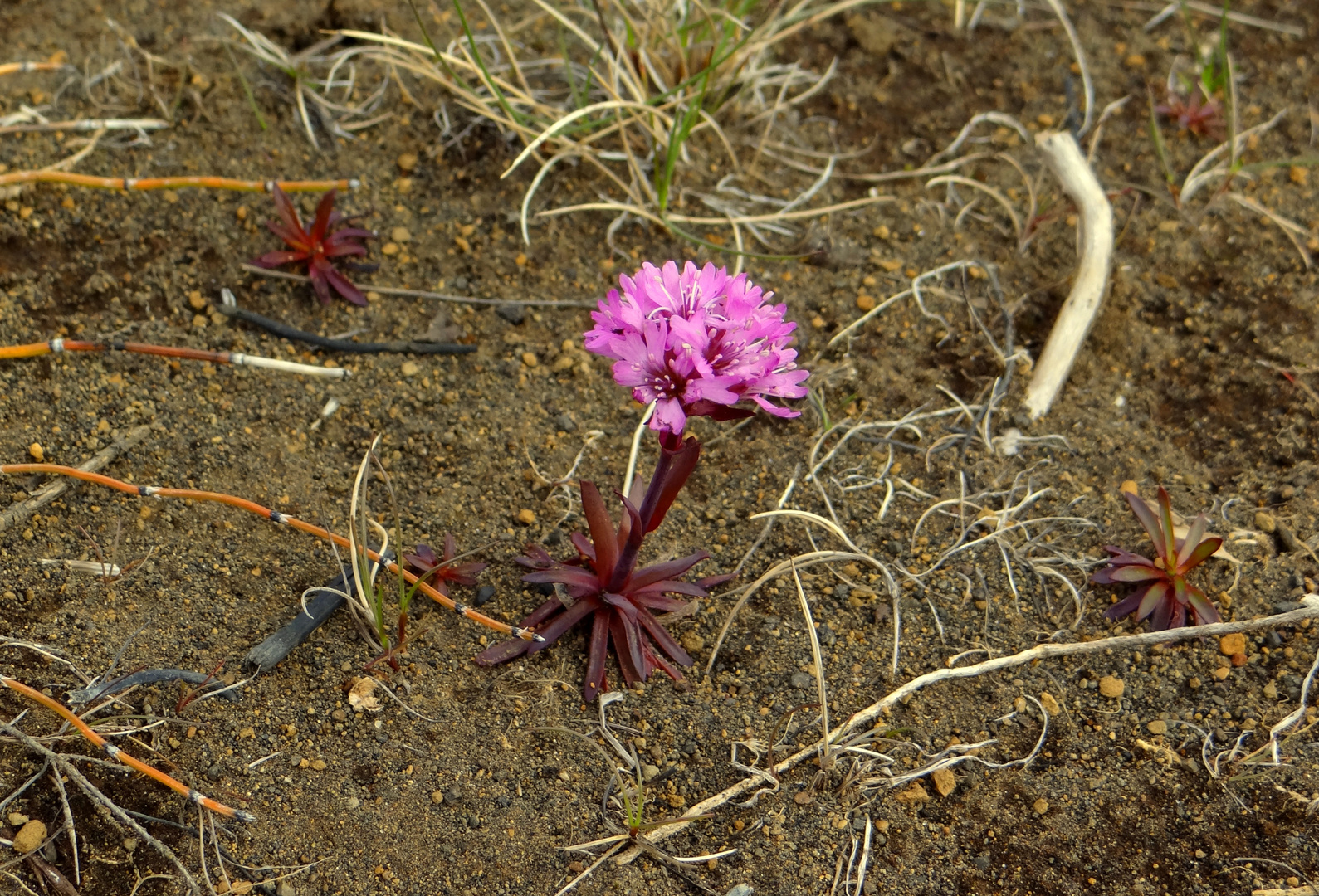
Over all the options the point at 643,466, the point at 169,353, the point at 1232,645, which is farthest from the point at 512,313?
the point at 1232,645

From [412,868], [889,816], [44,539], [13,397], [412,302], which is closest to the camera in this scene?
[412,868]

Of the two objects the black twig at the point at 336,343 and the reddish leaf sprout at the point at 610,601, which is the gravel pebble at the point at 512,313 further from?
the reddish leaf sprout at the point at 610,601

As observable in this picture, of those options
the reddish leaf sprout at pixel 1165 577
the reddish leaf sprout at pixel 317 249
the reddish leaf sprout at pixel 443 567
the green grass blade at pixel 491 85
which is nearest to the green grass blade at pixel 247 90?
the reddish leaf sprout at pixel 317 249

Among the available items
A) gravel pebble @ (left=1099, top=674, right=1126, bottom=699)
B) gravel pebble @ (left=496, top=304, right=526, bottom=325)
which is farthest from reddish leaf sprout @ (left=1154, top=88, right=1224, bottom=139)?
gravel pebble @ (left=496, top=304, right=526, bottom=325)

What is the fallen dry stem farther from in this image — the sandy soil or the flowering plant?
the flowering plant

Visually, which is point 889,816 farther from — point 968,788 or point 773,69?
point 773,69

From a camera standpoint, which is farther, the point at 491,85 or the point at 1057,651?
the point at 491,85

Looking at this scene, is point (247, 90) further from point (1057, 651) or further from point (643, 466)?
point (1057, 651)

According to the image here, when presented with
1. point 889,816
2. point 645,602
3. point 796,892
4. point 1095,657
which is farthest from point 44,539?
point 1095,657
